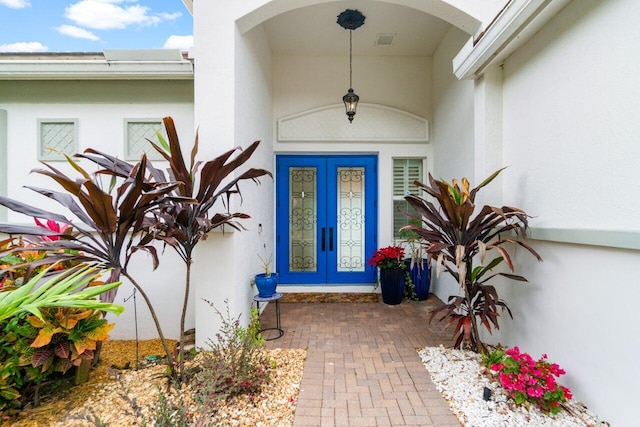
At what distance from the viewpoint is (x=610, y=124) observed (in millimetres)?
1885

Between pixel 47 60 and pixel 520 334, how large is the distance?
5813 millimetres

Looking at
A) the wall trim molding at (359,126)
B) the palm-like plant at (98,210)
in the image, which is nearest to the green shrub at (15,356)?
the palm-like plant at (98,210)

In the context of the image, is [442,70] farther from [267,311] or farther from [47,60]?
[47,60]

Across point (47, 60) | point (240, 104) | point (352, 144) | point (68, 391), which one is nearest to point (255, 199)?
point (240, 104)

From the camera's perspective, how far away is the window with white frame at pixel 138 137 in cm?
366

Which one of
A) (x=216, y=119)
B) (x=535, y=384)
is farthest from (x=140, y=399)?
(x=535, y=384)

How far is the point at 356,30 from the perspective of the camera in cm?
454

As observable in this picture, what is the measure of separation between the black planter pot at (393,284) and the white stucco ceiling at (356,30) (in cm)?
364

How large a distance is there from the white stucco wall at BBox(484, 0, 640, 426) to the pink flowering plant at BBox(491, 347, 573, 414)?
27cm

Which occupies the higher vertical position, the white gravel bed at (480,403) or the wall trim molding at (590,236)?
the wall trim molding at (590,236)

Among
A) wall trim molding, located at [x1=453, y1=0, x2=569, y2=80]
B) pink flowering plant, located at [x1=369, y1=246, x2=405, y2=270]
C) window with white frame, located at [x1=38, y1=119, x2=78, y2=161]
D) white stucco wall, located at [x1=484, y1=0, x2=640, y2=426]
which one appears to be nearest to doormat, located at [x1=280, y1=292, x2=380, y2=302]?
pink flowering plant, located at [x1=369, y1=246, x2=405, y2=270]

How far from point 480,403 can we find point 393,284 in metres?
2.38

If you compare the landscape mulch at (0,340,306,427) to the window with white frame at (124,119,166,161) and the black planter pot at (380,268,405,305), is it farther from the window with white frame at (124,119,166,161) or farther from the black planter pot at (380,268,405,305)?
the window with white frame at (124,119,166,161)

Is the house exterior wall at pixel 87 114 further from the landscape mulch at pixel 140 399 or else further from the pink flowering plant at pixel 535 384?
the pink flowering plant at pixel 535 384
